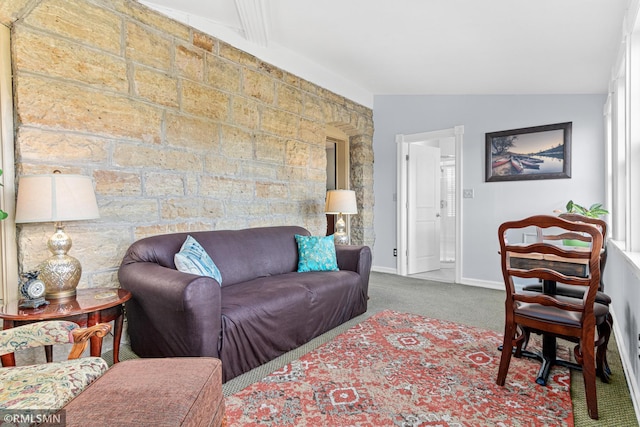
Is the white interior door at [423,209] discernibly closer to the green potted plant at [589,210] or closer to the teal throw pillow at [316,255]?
the green potted plant at [589,210]

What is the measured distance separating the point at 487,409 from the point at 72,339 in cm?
192

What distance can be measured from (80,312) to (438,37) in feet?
11.0

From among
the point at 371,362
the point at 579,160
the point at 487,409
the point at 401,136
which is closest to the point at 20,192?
the point at 371,362

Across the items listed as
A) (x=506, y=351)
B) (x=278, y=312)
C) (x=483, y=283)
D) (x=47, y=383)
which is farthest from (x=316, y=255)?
(x=483, y=283)

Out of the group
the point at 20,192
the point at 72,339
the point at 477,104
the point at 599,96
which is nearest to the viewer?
the point at 72,339

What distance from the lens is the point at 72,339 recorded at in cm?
136

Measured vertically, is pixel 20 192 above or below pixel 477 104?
below

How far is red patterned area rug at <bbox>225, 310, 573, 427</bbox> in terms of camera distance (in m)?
1.66

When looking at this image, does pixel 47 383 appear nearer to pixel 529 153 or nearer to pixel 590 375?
pixel 590 375

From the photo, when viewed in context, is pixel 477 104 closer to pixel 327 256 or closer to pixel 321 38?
pixel 321 38

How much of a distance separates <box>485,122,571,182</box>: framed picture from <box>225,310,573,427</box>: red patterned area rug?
2.39 m

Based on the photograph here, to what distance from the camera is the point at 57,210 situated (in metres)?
Answer: 1.85

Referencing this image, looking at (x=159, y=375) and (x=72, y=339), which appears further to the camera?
(x=72, y=339)

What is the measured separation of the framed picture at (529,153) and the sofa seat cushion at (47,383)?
4.45 m
